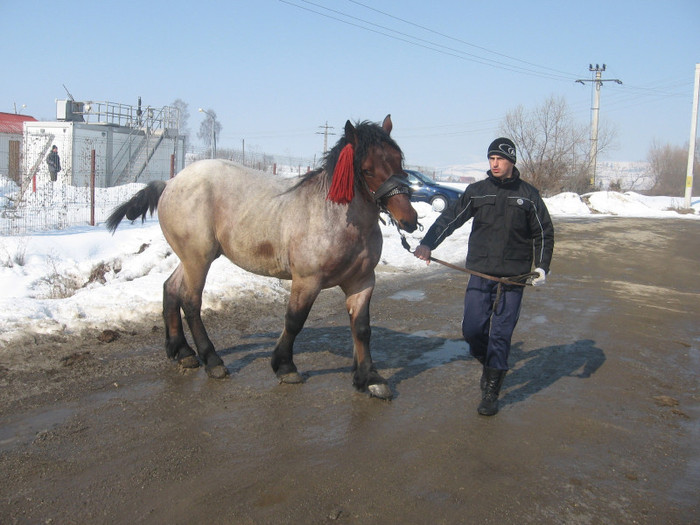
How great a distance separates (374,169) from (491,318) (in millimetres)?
1449

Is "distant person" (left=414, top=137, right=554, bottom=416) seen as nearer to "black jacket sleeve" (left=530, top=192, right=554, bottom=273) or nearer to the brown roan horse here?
"black jacket sleeve" (left=530, top=192, right=554, bottom=273)

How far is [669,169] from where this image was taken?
67312 millimetres

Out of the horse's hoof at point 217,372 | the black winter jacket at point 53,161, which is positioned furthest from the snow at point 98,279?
the black winter jacket at point 53,161

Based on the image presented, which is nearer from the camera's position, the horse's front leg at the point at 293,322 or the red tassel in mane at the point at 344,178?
the red tassel in mane at the point at 344,178

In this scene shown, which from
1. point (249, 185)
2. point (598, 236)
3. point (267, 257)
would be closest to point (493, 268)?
point (267, 257)

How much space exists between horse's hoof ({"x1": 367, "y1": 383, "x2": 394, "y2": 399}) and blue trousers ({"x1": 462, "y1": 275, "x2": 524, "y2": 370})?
74 centimetres

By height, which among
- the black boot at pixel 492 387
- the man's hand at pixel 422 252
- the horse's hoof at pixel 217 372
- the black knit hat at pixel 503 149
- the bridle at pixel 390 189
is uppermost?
the black knit hat at pixel 503 149

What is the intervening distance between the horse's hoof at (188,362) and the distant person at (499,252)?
89.3 inches

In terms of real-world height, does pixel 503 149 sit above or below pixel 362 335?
above

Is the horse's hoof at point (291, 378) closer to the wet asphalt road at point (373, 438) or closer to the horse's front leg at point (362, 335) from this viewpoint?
the wet asphalt road at point (373, 438)

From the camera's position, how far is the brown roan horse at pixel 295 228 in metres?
4.61

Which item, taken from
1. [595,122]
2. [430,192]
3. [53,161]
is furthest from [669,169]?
[53,161]

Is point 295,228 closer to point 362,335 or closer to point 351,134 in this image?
point 351,134

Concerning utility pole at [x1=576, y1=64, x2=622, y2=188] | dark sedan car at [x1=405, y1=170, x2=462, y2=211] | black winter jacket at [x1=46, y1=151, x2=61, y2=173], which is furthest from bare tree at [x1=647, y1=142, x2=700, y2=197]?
black winter jacket at [x1=46, y1=151, x2=61, y2=173]
